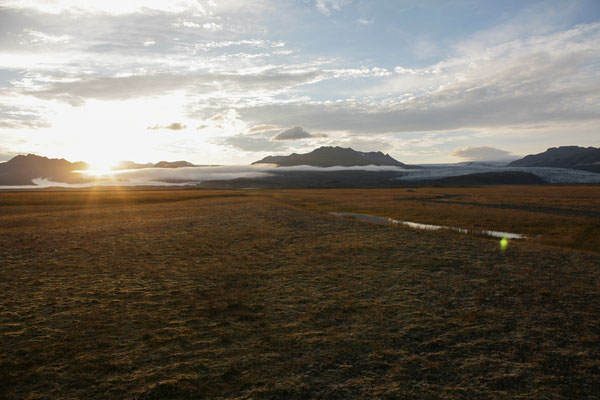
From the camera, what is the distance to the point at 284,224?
127 ft

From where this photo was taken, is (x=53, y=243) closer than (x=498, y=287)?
No

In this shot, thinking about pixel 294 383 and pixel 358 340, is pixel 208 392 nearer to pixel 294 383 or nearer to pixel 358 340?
pixel 294 383

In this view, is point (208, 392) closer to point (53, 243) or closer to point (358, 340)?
point (358, 340)

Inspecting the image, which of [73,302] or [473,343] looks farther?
[73,302]

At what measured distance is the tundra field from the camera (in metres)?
8.66

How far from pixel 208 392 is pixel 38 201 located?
3598 inches

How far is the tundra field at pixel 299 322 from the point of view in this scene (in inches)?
341

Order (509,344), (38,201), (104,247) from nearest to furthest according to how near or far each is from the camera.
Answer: (509,344)
(104,247)
(38,201)

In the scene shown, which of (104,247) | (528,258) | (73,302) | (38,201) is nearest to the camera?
(73,302)

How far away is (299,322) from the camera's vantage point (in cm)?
1235

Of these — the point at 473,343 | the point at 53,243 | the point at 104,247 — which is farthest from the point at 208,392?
the point at 53,243

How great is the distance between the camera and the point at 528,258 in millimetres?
21938

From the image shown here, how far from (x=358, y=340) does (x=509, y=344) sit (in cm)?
476

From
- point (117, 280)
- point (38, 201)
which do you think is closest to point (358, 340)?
point (117, 280)
